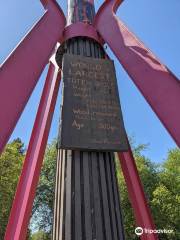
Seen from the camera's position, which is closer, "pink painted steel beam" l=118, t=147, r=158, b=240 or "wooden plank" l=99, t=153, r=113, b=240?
"wooden plank" l=99, t=153, r=113, b=240

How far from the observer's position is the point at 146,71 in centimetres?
737

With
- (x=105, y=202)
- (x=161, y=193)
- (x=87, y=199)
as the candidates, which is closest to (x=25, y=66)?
(x=87, y=199)

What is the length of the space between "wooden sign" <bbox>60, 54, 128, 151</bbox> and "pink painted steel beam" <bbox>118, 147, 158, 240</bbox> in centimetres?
151

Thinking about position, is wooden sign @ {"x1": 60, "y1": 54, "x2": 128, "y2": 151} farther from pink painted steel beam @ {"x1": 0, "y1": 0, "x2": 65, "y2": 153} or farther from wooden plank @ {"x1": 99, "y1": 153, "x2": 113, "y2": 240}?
pink painted steel beam @ {"x1": 0, "y1": 0, "x2": 65, "y2": 153}

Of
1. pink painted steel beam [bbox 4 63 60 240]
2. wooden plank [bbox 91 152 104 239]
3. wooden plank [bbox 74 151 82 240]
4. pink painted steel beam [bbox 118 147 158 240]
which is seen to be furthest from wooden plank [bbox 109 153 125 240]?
pink painted steel beam [bbox 4 63 60 240]

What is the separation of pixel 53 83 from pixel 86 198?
433 cm

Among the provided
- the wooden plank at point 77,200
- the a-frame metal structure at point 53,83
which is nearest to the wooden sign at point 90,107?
the wooden plank at point 77,200

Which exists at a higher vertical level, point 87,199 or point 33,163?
point 33,163

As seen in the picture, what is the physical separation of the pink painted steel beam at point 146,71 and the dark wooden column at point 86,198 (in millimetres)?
1725

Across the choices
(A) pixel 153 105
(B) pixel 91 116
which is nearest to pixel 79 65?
(B) pixel 91 116

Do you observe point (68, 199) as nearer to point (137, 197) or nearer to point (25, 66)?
point (137, 197)

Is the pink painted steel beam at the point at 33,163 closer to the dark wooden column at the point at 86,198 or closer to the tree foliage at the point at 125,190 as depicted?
the dark wooden column at the point at 86,198

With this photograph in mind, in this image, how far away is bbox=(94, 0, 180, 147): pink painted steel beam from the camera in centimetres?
661

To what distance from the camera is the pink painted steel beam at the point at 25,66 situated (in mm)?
6285
